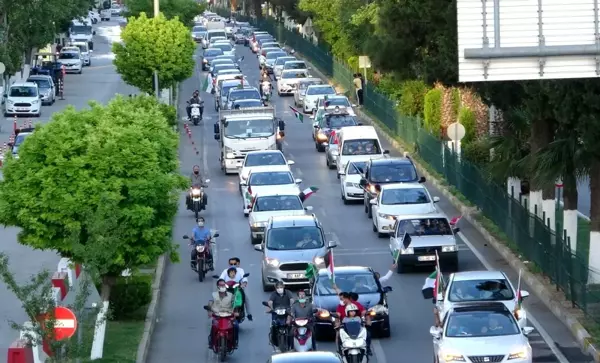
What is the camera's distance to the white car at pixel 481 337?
23.1 meters

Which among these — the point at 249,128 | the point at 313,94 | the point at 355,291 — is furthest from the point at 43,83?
the point at 355,291

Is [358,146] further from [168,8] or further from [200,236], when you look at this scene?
[168,8]

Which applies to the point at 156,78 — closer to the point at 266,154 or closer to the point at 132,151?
the point at 266,154

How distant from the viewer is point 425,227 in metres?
34.6

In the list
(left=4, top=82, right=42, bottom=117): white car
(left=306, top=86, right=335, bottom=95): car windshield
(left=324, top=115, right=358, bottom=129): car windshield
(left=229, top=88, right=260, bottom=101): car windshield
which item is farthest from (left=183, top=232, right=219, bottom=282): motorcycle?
(left=4, top=82, right=42, bottom=117): white car

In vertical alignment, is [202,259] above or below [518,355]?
below

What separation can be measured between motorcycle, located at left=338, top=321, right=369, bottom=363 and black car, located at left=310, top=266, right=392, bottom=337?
8.55 ft

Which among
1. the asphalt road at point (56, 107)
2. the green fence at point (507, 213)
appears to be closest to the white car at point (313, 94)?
the green fence at point (507, 213)

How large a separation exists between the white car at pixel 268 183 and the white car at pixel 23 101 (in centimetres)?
2813

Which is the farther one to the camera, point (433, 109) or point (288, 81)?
point (288, 81)

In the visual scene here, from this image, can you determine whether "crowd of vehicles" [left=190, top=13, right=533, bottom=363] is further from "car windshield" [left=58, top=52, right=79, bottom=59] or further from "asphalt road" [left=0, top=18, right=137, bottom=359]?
"car windshield" [left=58, top=52, right=79, bottom=59]

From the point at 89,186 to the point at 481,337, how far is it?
8.34 metres

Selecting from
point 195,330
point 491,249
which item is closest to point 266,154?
point 491,249

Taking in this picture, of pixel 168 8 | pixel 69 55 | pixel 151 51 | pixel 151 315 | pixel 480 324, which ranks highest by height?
pixel 168 8
